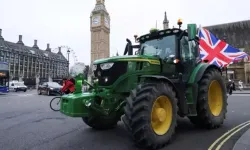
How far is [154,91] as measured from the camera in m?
4.10

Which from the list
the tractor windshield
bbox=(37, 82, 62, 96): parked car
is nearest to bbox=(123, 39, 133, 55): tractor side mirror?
the tractor windshield

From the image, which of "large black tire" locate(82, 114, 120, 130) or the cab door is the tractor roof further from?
"large black tire" locate(82, 114, 120, 130)

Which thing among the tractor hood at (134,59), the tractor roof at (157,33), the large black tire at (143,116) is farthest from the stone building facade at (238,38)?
the large black tire at (143,116)

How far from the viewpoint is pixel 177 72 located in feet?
18.1

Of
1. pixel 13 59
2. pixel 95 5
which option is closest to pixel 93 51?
pixel 95 5

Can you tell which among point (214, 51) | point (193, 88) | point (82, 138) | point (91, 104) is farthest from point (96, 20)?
point (91, 104)

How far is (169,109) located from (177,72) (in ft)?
4.31

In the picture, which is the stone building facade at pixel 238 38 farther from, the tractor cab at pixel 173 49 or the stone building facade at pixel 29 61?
the stone building facade at pixel 29 61

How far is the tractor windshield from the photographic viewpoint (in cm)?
550

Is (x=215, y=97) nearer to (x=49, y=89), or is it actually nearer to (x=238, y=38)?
(x=49, y=89)

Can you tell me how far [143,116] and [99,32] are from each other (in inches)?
3601

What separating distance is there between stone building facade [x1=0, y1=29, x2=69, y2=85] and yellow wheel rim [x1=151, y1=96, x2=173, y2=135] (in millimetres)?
81152

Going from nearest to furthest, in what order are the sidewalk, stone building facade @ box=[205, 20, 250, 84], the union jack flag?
the sidewalk → the union jack flag → stone building facade @ box=[205, 20, 250, 84]

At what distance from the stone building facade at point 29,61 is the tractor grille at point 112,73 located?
3164 inches
